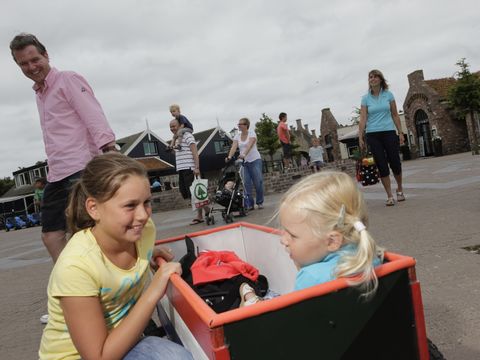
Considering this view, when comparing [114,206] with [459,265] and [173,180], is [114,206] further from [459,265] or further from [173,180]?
[173,180]

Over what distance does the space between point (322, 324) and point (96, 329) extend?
2.73ft

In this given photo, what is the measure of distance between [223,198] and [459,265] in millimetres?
4731

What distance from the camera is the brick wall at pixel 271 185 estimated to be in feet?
49.6

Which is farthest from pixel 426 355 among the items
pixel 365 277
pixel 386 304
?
pixel 365 277

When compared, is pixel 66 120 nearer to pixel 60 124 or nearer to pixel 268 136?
pixel 60 124

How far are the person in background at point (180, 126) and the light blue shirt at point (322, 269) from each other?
19.7ft

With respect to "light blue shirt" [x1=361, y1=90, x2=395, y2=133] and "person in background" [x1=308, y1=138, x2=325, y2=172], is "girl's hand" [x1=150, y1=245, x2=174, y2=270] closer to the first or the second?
"light blue shirt" [x1=361, y1=90, x2=395, y2=133]

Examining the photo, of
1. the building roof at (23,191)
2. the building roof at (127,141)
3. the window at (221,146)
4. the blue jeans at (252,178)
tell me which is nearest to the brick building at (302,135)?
the window at (221,146)

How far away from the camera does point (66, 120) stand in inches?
121

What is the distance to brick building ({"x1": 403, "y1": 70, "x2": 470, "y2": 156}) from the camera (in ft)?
92.3

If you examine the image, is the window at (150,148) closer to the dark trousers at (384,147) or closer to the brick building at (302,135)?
the brick building at (302,135)

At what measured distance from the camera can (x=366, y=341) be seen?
1216mm

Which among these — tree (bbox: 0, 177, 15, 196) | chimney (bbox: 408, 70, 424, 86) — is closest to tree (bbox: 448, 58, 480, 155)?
chimney (bbox: 408, 70, 424, 86)

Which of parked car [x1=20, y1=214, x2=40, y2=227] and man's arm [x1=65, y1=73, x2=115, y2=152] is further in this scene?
parked car [x1=20, y1=214, x2=40, y2=227]
